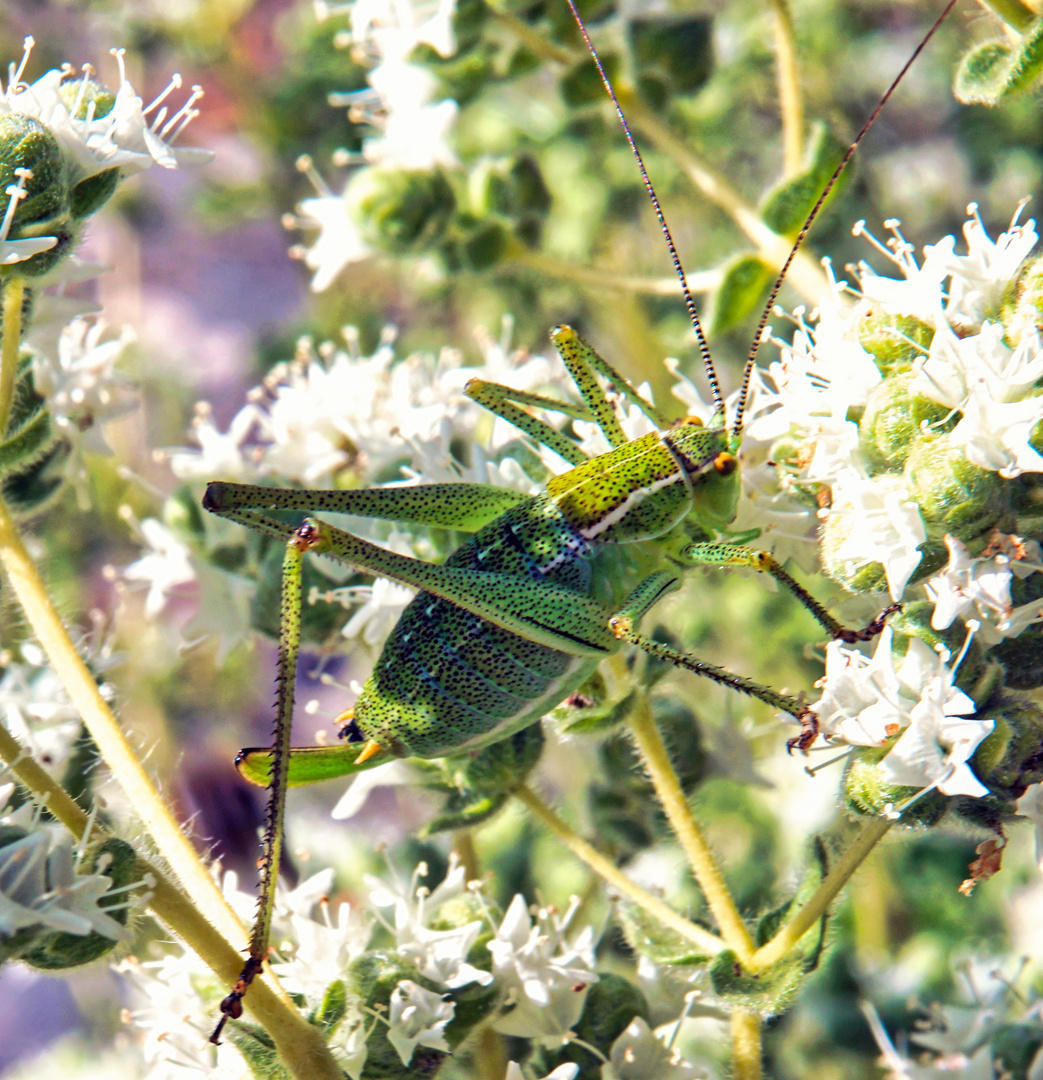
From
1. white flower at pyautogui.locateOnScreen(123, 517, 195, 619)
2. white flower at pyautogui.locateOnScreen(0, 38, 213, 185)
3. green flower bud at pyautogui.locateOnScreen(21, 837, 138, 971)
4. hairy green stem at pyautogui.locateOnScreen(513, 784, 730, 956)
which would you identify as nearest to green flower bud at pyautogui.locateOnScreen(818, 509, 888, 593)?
hairy green stem at pyautogui.locateOnScreen(513, 784, 730, 956)

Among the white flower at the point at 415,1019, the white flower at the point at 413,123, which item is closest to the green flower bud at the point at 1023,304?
the white flower at the point at 415,1019

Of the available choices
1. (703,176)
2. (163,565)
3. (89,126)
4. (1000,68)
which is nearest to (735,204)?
(703,176)

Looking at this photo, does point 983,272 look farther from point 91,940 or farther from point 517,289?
point 517,289

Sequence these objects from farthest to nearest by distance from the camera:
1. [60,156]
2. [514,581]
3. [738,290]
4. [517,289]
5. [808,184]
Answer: [517,289], [738,290], [808,184], [514,581], [60,156]

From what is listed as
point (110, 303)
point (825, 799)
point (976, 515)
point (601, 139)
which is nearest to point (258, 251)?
point (110, 303)

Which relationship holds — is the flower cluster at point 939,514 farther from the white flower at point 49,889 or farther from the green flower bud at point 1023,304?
the white flower at point 49,889
